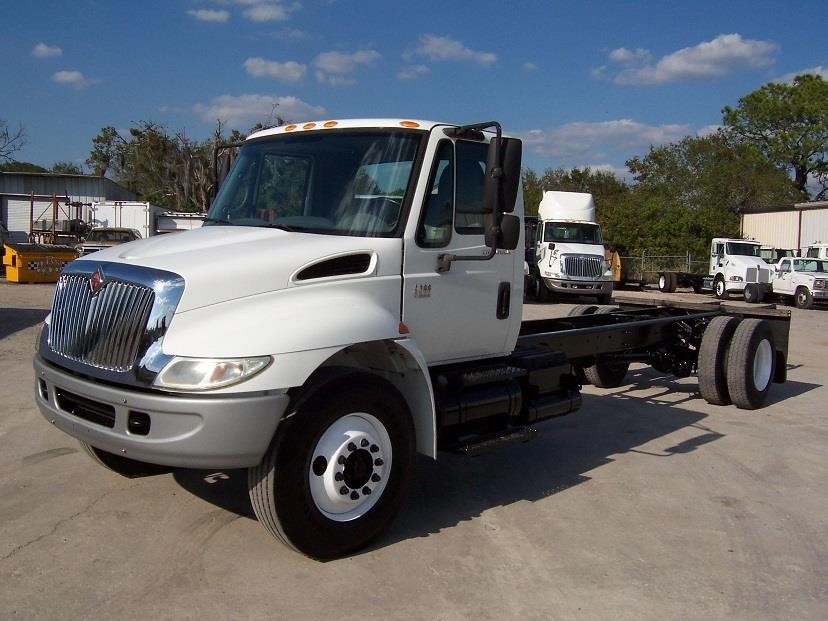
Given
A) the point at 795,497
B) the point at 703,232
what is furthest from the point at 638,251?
the point at 795,497

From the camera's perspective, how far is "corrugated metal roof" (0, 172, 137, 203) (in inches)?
1818

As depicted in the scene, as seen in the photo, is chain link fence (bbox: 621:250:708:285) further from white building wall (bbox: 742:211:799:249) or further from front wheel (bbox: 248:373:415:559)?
front wheel (bbox: 248:373:415:559)

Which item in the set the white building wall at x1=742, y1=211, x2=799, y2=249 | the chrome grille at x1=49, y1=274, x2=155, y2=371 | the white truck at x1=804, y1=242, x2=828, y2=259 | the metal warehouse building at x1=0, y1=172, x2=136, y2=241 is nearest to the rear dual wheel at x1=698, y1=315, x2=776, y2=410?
the chrome grille at x1=49, y1=274, x2=155, y2=371

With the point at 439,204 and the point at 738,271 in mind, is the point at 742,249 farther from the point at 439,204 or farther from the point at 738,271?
the point at 439,204

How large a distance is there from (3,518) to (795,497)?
5603 millimetres

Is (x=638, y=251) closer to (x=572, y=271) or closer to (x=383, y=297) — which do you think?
(x=572, y=271)

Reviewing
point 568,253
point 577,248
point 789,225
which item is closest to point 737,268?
point 577,248

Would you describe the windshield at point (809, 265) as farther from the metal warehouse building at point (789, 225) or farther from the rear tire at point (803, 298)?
the metal warehouse building at point (789, 225)

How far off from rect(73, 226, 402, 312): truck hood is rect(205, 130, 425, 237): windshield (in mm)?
152

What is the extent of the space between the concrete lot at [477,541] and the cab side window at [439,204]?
187 centimetres

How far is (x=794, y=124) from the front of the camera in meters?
60.4

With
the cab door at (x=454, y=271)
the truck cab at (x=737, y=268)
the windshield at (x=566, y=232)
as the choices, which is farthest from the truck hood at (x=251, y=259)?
the truck cab at (x=737, y=268)

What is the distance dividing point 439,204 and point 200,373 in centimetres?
198

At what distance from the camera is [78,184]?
154 ft
